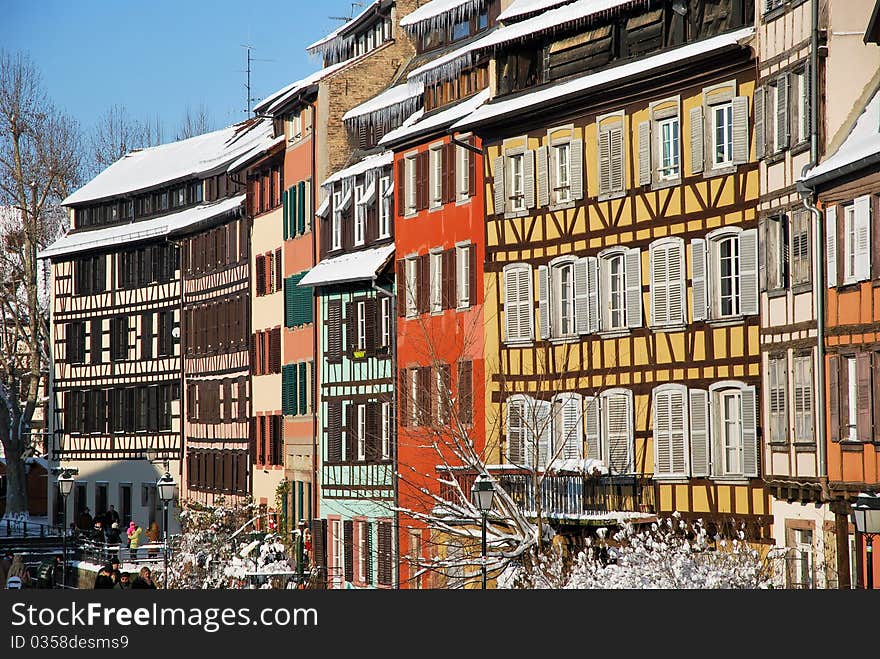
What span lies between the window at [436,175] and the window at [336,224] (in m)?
5.21

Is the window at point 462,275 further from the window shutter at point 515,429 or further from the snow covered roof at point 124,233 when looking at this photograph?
the snow covered roof at point 124,233

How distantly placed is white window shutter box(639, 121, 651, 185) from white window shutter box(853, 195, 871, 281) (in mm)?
5390

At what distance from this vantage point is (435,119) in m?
36.1

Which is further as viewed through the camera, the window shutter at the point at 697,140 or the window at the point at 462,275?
the window at the point at 462,275

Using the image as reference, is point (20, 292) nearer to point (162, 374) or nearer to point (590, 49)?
point (162, 374)

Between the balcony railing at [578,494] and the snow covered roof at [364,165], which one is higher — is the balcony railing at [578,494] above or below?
below

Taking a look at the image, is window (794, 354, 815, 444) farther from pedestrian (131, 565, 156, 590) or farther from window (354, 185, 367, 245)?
window (354, 185, 367, 245)

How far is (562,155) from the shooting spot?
3167 cm

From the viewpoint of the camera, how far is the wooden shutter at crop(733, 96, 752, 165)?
27.2m

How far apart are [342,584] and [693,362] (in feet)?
43.1

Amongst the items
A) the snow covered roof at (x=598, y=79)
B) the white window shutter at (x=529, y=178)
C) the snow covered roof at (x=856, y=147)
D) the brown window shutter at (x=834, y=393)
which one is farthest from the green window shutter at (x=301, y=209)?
the brown window shutter at (x=834, y=393)

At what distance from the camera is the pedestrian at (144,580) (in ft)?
118

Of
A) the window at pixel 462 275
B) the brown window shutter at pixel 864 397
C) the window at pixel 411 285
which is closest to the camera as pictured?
the brown window shutter at pixel 864 397

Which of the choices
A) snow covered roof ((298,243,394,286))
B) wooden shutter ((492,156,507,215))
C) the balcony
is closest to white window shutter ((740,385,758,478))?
the balcony
